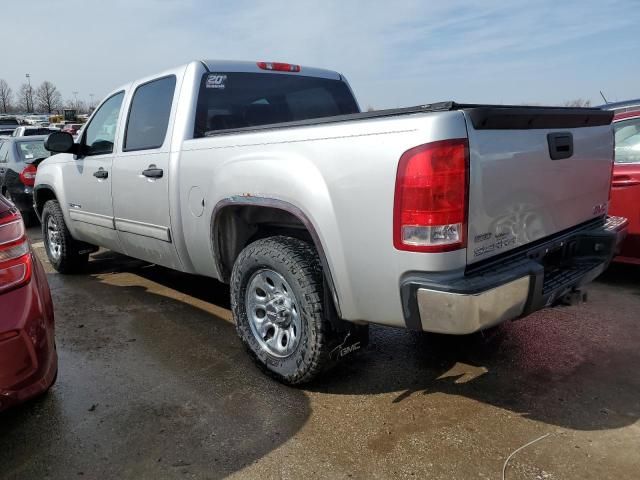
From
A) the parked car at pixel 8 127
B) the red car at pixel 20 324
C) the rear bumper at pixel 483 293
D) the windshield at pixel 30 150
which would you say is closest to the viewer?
the red car at pixel 20 324

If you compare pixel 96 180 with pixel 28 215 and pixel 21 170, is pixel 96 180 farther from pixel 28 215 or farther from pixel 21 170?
pixel 28 215

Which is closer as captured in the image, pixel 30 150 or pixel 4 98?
pixel 30 150

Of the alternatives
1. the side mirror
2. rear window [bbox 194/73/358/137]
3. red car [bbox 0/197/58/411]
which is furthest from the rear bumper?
the side mirror

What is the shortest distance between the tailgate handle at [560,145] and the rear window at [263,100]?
82.4 inches

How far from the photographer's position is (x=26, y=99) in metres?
102

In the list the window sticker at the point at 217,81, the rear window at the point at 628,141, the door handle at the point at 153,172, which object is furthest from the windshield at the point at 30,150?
the rear window at the point at 628,141

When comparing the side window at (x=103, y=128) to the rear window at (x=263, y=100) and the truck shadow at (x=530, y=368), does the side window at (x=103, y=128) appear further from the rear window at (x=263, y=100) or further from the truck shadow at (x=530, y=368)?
the truck shadow at (x=530, y=368)

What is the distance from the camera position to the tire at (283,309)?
277 centimetres

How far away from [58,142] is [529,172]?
150 inches

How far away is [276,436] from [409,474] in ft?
2.21

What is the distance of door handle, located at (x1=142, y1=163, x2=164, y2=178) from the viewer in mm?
3691

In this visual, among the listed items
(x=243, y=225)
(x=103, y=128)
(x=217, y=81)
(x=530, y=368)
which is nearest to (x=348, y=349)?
(x=243, y=225)

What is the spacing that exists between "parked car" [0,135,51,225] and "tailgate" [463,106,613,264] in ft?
28.1

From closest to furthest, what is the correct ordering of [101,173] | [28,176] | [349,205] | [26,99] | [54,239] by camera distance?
[349,205] < [101,173] < [54,239] < [28,176] < [26,99]
